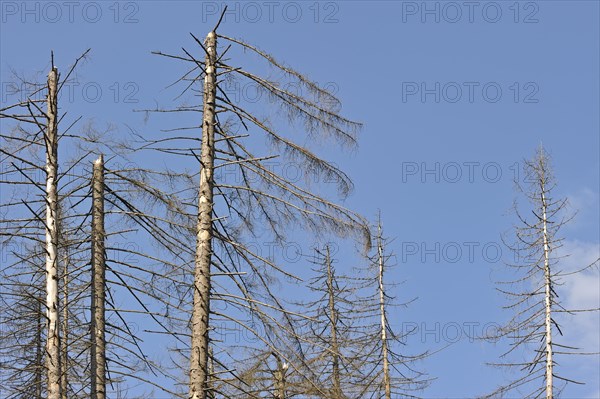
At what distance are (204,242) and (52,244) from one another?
270cm

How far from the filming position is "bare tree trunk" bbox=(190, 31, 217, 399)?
12.2 metres

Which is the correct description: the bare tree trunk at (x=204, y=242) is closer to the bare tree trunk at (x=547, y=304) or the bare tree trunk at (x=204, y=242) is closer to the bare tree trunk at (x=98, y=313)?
the bare tree trunk at (x=98, y=313)

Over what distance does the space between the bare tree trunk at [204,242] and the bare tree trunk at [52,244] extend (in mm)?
2508

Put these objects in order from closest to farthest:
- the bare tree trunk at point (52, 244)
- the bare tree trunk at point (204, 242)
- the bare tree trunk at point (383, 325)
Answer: the bare tree trunk at point (204, 242)
the bare tree trunk at point (52, 244)
the bare tree trunk at point (383, 325)

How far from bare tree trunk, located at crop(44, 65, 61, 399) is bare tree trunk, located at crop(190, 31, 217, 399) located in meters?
2.51

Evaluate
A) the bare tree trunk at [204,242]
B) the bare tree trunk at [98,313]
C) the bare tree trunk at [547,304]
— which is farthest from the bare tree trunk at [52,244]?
the bare tree trunk at [547,304]

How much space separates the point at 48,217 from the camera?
552 inches

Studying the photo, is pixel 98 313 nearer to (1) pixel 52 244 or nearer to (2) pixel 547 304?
(1) pixel 52 244

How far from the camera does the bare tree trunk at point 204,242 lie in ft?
40.2

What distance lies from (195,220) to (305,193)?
1881mm

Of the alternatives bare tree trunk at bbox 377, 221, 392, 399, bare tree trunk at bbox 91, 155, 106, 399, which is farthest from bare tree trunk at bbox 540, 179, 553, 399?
bare tree trunk at bbox 91, 155, 106, 399

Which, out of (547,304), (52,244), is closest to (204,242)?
(52,244)

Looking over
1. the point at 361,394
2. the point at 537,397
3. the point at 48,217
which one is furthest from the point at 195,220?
the point at 537,397

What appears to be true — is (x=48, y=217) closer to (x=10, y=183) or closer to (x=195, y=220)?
(x=10, y=183)
